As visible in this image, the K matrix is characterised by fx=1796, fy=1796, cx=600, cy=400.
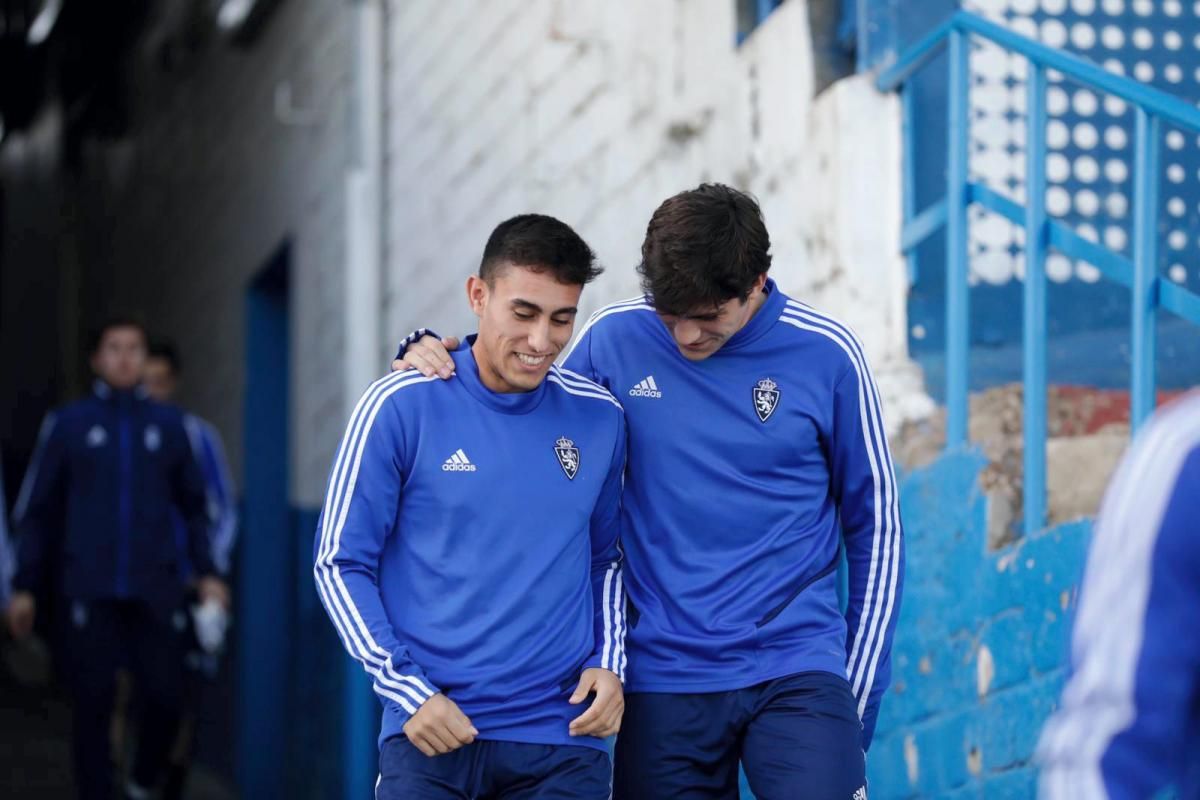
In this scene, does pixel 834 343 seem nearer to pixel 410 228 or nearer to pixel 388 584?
pixel 388 584

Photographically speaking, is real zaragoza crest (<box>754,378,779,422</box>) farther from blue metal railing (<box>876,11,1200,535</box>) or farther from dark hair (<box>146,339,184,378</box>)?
dark hair (<box>146,339,184,378</box>)

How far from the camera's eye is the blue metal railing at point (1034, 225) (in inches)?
152

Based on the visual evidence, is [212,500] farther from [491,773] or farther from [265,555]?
[491,773]

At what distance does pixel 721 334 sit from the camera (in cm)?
346

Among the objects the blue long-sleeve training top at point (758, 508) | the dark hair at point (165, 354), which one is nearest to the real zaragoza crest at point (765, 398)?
the blue long-sleeve training top at point (758, 508)

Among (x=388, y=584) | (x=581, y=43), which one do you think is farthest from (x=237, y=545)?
(x=388, y=584)

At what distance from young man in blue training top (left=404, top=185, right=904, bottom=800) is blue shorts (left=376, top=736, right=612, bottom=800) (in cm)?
17

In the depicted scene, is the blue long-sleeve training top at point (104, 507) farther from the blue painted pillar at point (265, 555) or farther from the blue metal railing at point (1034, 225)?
the blue metal railing at point (1034, 225)

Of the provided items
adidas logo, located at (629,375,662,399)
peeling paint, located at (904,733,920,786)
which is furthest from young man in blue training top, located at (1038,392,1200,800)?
peeling paint, located at (904,733,920,786)

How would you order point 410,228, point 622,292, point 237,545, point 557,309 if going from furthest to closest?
point 237,545
point 410,228
point 622,292
point 557,309

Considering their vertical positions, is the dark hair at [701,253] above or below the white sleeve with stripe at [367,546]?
above

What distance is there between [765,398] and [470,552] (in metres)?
0.66

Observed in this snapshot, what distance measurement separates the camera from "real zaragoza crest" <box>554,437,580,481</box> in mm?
3467

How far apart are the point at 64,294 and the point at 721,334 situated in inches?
605
